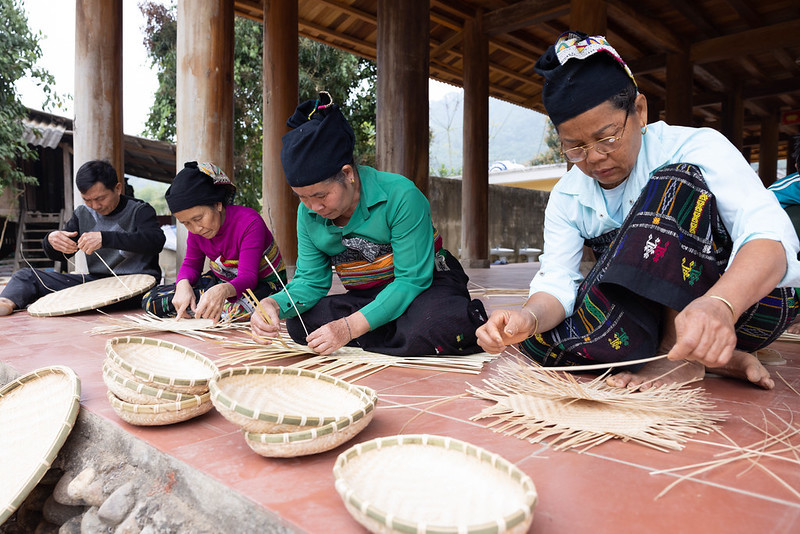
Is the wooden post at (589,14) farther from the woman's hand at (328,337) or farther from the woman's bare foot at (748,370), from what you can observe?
the woman's hand at (328,337)

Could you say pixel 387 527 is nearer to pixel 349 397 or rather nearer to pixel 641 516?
pixel 641 516

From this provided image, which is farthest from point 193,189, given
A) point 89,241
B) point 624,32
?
point 624,32

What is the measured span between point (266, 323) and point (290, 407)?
0.66 metres

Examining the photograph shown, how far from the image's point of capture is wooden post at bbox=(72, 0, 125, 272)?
3.94m

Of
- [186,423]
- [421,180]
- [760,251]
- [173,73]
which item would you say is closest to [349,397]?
[186,423]

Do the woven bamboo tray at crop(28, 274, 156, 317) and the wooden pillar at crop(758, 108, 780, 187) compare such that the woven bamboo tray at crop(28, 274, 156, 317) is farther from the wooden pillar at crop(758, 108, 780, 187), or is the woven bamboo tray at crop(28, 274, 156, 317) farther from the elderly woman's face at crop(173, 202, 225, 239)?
the wooden pillar at crop(758, 108, 780, 187)

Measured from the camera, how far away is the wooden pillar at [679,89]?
23.3ft

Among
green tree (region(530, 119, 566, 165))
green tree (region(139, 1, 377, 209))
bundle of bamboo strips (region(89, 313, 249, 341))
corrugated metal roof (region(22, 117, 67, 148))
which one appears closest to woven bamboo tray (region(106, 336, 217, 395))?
bundle of bamboo strips (region(89, 313, 249, 341))

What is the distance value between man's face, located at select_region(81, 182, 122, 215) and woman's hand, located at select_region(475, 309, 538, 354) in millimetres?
2621

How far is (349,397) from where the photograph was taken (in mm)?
1321

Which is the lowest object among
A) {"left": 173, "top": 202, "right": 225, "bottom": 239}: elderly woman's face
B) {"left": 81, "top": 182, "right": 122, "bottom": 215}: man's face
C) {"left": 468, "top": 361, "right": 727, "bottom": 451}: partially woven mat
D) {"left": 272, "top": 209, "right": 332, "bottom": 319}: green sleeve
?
{"left": 468, "top": 361, "right": 727, "bottom": 451}: partially woven mat

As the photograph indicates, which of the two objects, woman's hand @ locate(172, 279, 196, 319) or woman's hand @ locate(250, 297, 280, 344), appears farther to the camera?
woman's hand @ locate(172, 279, 196, 319)

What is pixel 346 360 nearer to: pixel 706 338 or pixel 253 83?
pixel 706 338

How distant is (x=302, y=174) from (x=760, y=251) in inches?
47.5
